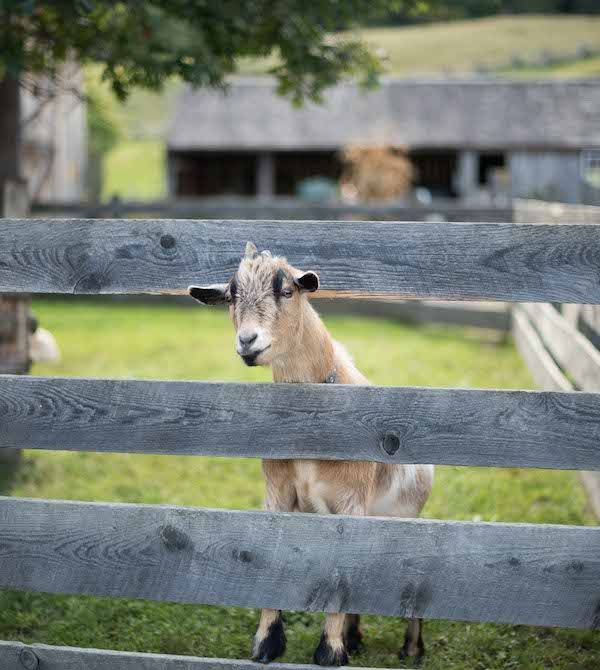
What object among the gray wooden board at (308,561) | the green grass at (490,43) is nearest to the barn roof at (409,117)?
the green grass at (490,43)

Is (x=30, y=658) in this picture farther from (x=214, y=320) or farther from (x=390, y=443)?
(x=214, y=320)

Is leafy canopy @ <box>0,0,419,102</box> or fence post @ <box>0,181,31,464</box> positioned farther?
fence post @ <box>0,181,31,464</box>

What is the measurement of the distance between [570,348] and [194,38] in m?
3.67

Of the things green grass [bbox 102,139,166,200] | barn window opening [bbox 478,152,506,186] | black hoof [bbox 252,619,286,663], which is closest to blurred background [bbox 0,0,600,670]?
black hoof [bbox 252,619,286,663]

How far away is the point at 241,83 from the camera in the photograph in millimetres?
35062

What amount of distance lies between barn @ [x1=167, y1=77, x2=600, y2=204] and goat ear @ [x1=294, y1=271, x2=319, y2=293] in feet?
88.7

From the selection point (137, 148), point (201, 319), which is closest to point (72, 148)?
point (201, 319)

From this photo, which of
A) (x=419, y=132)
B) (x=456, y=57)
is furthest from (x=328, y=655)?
(x=456, y=57)

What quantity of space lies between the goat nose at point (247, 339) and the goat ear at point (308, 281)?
253mm

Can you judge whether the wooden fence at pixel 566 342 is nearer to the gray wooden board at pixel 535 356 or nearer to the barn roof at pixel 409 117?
the gray wooden board at pixel 535 356

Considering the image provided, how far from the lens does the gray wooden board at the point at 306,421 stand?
2.96m

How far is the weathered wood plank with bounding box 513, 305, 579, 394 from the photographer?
6.84m

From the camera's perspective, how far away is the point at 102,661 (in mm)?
3127

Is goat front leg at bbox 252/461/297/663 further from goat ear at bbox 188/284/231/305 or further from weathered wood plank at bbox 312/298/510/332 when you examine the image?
weathered wood plank at bbox 312/298/510/332
